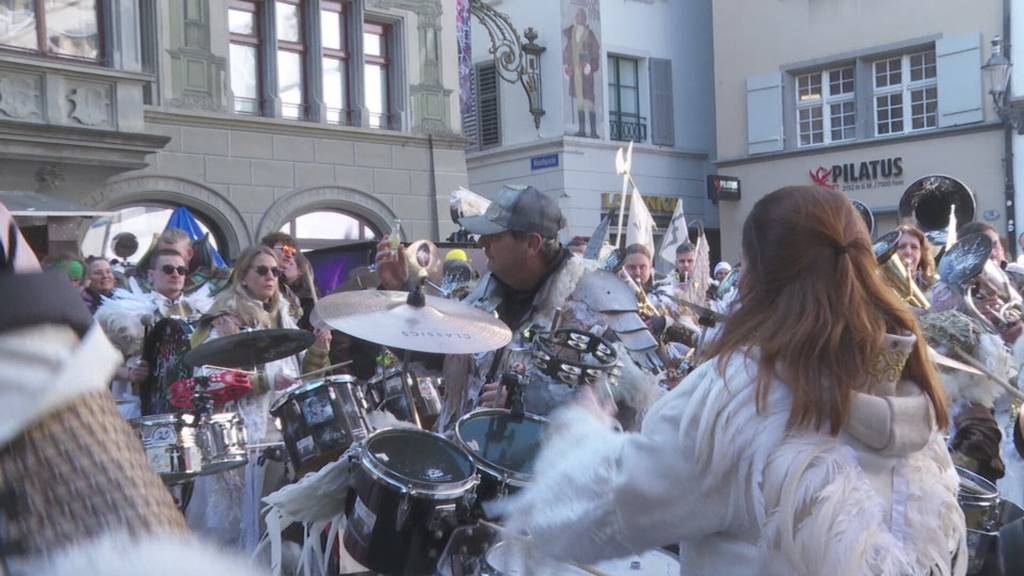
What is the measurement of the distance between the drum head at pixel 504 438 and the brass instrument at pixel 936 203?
7917 millimetres

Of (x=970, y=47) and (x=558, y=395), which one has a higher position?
(x=970, y=47)

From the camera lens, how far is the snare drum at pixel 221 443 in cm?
485

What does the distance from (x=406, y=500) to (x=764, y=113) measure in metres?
21.9

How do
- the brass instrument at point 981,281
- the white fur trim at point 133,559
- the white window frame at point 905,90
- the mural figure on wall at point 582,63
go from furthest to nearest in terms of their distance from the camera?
1. the mural figure on wall at point 582,63
2. the white window frame at point 905,90
3. the brass instrument at point 981,281
4. the white fur trim at point 133,559

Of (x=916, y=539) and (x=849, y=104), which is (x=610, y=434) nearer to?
(x=916, y=539)

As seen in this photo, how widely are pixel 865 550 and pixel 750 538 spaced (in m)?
0.21

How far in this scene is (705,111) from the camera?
2569 cm

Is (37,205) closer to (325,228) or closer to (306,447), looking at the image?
(325,228)

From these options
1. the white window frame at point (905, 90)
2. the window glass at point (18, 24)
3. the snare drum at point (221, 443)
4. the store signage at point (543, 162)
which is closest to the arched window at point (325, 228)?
the window glass at point (18, 24)

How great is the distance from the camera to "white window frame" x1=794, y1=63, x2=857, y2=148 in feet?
76.1

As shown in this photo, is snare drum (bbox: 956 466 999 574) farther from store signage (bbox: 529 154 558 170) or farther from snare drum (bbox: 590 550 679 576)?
store signage (bbox: 529 154 558 170)

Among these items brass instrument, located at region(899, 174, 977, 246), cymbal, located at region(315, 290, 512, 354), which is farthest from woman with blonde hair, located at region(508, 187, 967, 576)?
brass instrument, located at region(899, 174, 977, 246)

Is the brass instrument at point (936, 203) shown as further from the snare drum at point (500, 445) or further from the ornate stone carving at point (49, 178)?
the ornate stone carving at point (49, 178)

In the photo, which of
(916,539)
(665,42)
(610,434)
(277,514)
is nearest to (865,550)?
(916,539)
